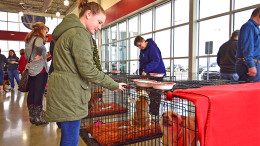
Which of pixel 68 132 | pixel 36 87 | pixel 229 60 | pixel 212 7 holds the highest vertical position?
pixel 212 7

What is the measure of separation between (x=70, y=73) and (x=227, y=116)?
1037 mm

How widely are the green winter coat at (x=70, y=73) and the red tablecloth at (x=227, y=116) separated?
0.65m

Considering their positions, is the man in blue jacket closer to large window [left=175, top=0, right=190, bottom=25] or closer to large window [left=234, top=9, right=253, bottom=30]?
large window [left=234, top=9, right=253, bottom=30]

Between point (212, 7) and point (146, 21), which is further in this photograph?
point (146, 21)

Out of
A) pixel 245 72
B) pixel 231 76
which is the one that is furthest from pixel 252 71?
pixel 231 76

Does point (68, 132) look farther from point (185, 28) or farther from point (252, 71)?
point (185, 28)

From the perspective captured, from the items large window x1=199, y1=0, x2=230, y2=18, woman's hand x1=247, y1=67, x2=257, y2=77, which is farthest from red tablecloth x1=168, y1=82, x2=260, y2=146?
large window x1=199, y1=0, x2=230, y2=18

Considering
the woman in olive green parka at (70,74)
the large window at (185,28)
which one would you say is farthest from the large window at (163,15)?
the woman in olive green parka at (70,74)

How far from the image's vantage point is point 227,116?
959mm

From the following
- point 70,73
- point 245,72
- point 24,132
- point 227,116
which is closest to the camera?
point 227,116

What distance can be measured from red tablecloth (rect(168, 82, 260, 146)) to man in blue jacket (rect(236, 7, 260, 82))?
98 cm

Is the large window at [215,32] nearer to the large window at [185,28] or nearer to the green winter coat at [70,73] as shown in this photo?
the large window at [185,28]

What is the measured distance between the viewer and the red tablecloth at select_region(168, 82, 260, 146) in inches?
34.8

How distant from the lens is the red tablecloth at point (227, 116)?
34.8 inches
